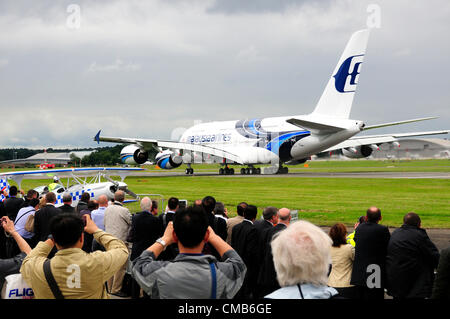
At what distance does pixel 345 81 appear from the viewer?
120ft

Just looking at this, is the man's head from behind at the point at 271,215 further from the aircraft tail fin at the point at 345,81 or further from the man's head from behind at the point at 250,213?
the aircraft tail fin at the point at 345,81

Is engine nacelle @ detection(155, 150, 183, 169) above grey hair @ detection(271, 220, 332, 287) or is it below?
above

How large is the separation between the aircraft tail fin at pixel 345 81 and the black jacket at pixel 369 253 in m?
30.8

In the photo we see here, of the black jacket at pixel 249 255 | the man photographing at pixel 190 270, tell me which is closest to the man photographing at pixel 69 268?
the man photographing at pixel 190 270

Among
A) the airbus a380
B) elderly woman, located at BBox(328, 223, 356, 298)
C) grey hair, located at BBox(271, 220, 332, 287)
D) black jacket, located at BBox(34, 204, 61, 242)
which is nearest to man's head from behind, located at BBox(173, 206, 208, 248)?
grey hair, located at BBox(271, 220, 332, 287)

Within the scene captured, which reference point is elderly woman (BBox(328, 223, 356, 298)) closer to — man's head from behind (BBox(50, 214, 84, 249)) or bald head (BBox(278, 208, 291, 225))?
bald head (BBox(278, 208, 291, 225))

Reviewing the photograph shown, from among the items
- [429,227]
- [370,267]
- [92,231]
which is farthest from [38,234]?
[429,227]

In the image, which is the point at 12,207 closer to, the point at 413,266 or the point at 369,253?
the point at 369,253

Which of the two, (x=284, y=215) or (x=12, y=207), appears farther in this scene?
(x=12, y=207)

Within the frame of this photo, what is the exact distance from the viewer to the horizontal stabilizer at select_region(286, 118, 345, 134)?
34.3m

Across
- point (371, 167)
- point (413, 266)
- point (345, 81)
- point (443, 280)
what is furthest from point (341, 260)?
point (371, 167)

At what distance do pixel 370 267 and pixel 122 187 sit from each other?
15215mm

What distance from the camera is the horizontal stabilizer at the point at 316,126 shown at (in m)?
34.3

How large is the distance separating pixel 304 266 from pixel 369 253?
3977mm
